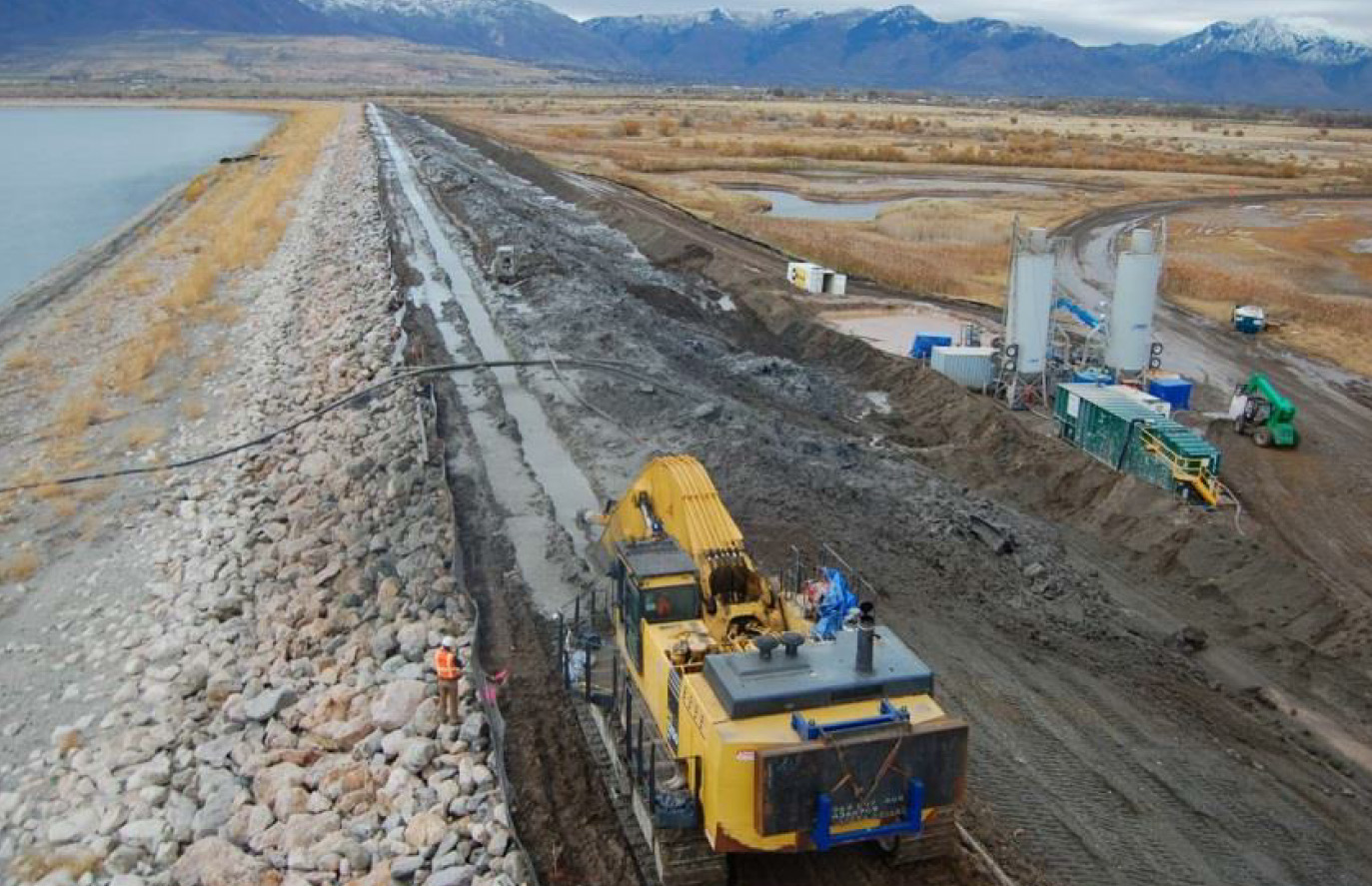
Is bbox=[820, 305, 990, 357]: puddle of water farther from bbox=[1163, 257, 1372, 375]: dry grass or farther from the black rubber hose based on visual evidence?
the black rubber hose

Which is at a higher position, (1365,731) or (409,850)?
(409,850)

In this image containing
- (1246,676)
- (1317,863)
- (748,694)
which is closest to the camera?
(748,694)

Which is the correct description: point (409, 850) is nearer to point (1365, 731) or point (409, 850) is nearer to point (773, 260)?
point (1365, 731)

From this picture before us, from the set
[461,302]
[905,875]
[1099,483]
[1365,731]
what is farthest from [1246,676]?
[461,302]

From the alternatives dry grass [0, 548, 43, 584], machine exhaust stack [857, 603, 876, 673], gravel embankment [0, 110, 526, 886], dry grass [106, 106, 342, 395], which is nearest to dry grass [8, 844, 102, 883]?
gravel embankment [0, 110, 526, 886]

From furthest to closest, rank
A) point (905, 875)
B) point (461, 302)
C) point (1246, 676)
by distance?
point (461, 302) → point (1246, 676) → point (905, 875)

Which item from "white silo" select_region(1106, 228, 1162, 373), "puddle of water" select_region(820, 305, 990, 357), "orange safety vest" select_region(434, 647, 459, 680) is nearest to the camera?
"orange safety vest" select_region(434, 647, 459, 680)

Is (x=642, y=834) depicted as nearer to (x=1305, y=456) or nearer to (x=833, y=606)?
(x=833, y=606)

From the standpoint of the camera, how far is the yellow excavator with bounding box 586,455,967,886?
1019 cm

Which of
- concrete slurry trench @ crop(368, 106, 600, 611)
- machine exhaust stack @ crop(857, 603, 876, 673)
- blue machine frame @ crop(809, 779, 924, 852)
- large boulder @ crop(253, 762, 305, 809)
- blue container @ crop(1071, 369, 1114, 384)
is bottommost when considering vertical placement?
large boulder @ crop(253, 762, 305, 809)

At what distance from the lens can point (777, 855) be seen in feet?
39.5

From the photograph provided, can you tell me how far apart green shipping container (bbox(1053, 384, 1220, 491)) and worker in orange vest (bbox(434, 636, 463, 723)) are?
16837 mm

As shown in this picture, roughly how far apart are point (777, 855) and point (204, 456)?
18.7 m

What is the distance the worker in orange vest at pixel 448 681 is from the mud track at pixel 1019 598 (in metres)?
0.89
